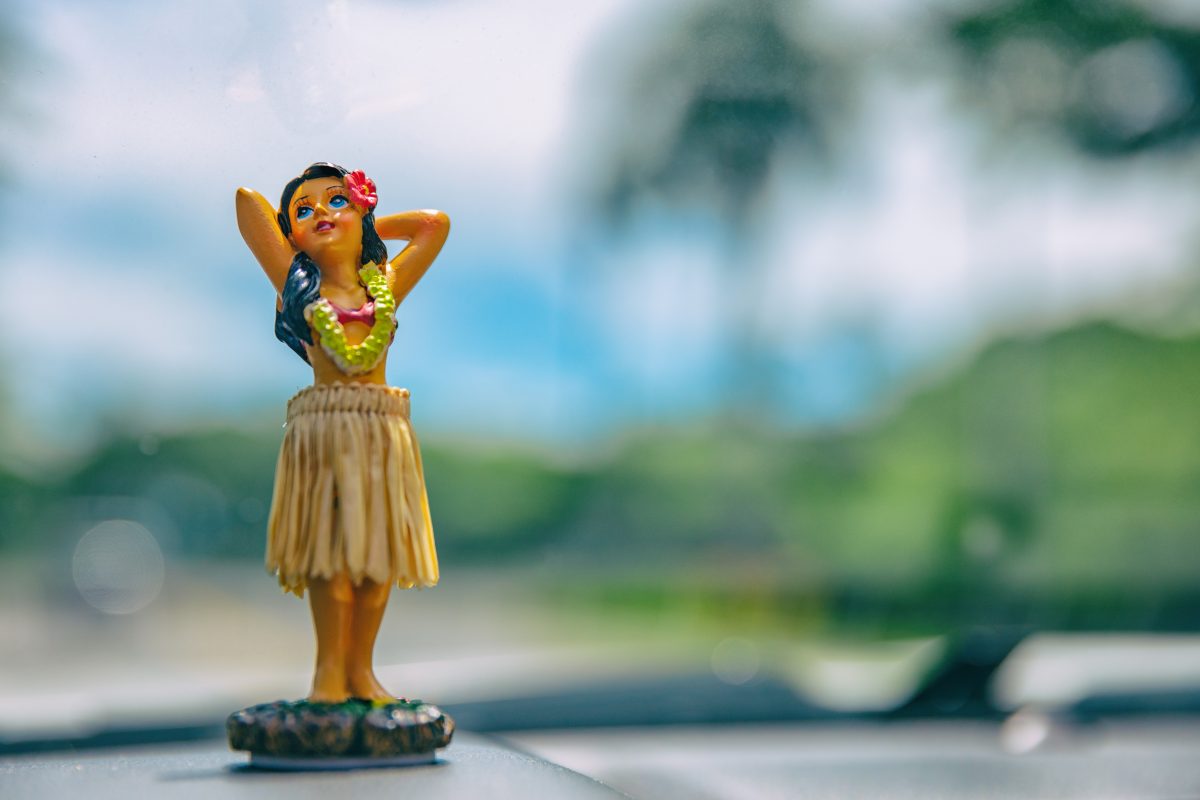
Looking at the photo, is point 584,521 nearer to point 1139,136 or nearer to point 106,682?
point 106,682

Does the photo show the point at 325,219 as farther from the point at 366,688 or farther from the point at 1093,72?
the point at 1093,72

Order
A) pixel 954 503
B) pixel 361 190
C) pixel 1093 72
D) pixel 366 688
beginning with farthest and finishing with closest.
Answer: pixel 954 503, pixel 1093 72, pixel 361 190, pixel 366 688

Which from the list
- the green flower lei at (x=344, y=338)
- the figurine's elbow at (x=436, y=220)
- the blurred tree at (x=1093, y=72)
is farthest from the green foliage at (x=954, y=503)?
the green flower lei at (x=344, y=338)

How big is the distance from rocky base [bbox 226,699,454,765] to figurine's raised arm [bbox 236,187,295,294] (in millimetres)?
607

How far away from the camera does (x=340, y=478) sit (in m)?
1.83

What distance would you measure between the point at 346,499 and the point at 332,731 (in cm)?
30

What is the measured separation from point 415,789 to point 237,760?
440 mm

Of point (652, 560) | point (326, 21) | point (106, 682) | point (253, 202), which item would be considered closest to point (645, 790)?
point (253, 202)

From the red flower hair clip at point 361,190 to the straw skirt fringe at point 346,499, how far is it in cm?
28

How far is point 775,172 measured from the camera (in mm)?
8531

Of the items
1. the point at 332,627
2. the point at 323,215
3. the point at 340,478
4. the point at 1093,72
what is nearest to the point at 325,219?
the point at 323,215

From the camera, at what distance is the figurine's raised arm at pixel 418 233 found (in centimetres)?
202

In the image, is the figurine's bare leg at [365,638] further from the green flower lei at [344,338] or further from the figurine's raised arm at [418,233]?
the figurine's raised arm at [418,233]

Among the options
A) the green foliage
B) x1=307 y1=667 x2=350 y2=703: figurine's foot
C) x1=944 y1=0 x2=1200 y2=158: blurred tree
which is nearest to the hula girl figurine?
x1=307 y1=667 x2=350 y2=703: figurine's foot
